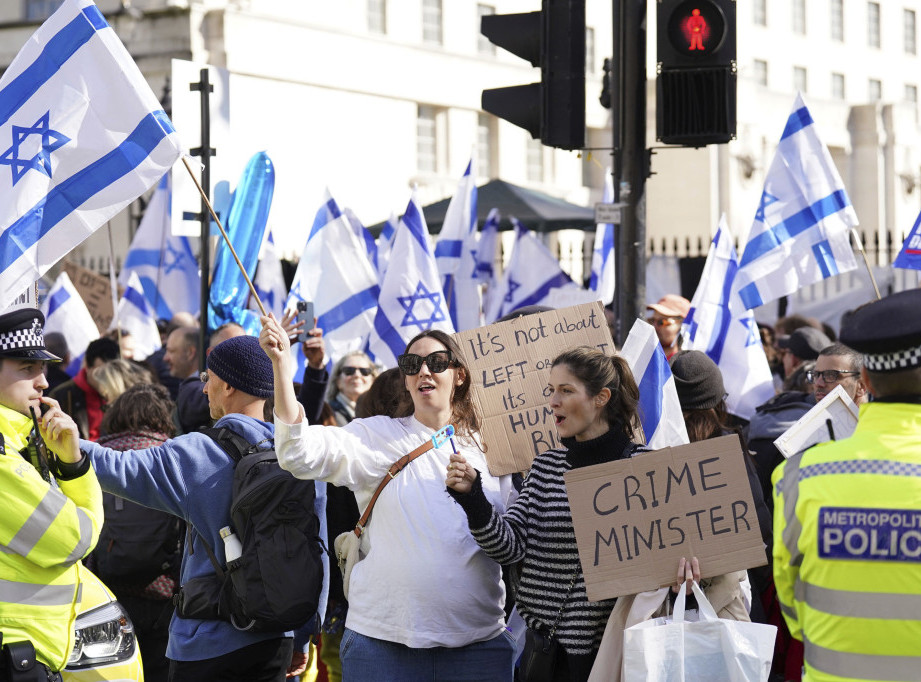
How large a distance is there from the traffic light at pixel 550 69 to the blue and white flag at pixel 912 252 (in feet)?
5.79

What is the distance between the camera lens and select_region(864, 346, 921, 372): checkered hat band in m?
3.39

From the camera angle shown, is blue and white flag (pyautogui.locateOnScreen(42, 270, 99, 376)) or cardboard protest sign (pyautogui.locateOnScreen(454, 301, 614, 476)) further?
blue and white flag (pyautogui.locateOnScreen(42, 270, 99, 376))

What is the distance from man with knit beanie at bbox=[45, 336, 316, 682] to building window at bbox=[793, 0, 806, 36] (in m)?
43.4

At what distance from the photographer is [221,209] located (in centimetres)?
924

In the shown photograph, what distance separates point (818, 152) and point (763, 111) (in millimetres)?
30383

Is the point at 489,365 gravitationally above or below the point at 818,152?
below

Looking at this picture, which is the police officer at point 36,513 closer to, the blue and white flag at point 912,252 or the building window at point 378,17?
the blue and white flag at point 912,252

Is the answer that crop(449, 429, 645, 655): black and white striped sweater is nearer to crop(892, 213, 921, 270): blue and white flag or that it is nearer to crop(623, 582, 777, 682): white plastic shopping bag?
crop(623, 582, 777, 682): white plastic shopping bag

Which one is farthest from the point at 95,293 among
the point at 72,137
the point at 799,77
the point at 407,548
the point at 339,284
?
the point at 799,77

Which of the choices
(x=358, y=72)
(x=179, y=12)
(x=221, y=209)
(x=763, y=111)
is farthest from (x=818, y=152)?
(x=763, y=111)

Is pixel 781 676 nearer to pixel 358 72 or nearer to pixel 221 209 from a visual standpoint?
pixel 221 209

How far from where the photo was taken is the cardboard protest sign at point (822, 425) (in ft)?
13.7

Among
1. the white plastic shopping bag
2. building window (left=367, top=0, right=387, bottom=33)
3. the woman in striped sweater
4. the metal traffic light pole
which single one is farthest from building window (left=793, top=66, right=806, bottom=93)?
the white plastic shopping bag

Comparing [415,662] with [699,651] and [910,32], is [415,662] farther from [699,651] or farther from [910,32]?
[910,32]
